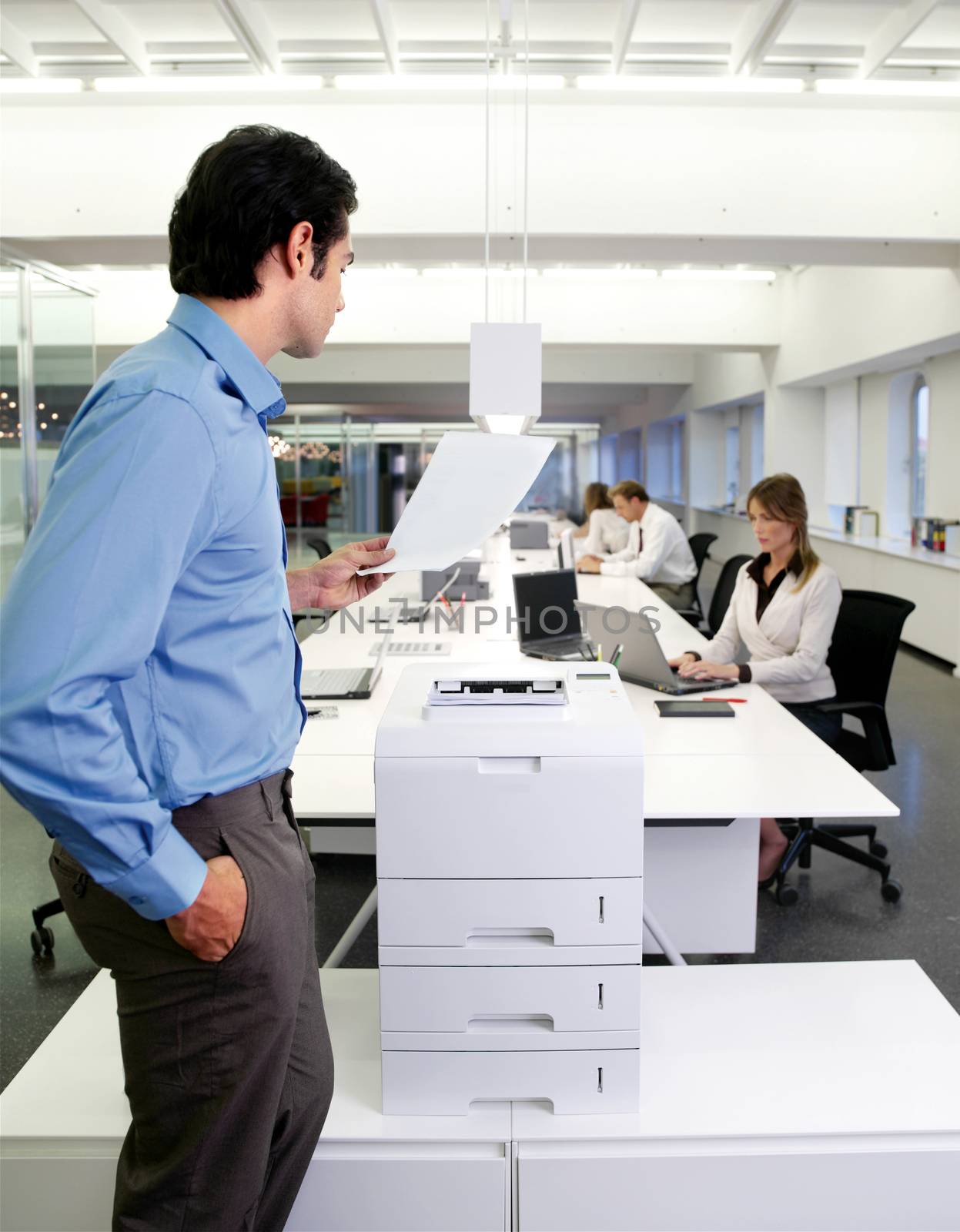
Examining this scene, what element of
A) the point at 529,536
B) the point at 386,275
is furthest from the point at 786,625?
the point at 386,275

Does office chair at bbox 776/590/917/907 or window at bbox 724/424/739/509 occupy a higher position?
window at bbox 724/424/739/509

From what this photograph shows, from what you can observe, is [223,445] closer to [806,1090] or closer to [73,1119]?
[73,1119]

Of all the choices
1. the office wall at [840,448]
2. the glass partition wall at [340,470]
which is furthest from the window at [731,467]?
the glass partition wall at [340,470]

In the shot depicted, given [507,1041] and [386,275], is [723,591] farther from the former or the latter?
[386,275]

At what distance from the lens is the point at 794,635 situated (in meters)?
3.84

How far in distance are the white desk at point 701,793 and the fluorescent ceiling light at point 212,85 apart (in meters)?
3.64

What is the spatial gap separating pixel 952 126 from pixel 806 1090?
5685 millimetres

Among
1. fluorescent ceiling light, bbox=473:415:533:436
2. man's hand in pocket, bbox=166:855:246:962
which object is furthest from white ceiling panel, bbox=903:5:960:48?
man's hand in pocket, bbox=166:855:246:962

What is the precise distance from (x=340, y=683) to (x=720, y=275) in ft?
26.3

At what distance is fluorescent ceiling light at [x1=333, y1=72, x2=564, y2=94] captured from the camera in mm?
5422

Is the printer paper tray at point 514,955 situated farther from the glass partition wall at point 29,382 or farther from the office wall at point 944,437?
the office wall at point 944,437

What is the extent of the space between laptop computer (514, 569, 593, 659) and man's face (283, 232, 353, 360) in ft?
8.96

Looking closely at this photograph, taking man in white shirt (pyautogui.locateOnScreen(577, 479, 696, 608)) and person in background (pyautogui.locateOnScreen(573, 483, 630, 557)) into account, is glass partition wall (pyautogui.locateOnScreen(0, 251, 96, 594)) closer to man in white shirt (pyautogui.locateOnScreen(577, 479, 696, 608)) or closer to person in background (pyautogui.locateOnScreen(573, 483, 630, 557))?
man in white shirt (pyautogui.locateOnScreen(577, 479, 696, 608))

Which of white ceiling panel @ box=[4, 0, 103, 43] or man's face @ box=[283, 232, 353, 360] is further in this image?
white ceiling panel @ box=[4, 0, 103, 43]
